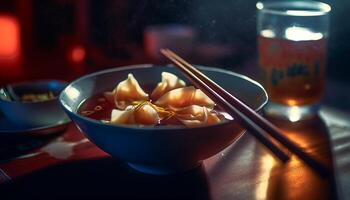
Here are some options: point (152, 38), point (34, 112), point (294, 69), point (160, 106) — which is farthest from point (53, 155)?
point (152, 38)

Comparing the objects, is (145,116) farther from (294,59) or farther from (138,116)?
(294,59)

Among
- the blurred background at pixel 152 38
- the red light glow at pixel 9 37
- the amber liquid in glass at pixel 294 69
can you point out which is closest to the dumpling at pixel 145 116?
the amber liquid in glass at pixel 294 69

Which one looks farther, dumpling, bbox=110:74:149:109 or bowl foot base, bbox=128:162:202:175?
dumpling, bbox=110:74:149:109

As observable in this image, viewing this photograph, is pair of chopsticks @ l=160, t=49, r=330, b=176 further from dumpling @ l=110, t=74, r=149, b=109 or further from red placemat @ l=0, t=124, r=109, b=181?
red placemat @ l=0, t=124, r=109, b=181

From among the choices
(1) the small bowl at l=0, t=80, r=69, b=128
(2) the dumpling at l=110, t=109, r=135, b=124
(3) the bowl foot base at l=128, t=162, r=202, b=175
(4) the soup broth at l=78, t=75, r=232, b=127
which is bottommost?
(3) the bowl foot base at l=128, t=162, r=202, b=175

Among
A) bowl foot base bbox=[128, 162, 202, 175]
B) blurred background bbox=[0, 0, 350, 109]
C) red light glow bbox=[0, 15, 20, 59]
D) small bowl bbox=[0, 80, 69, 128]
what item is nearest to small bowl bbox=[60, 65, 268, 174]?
bowl foot base bbox=[128, 162, 202, 175]

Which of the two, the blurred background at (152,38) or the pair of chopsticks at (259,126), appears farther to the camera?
the blurred background at (152,38)

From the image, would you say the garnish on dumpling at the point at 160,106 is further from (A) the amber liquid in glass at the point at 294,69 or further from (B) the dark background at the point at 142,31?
(B) the dark background at the point at 142,31

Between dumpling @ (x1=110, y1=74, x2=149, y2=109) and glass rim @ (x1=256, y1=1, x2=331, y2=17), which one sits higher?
glass rim @ (x1=256, y1=1, x2=331, y2=17)

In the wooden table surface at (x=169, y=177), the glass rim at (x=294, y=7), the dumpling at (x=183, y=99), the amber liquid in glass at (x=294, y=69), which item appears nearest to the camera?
the wooden table surface at (x=169, y=177)
